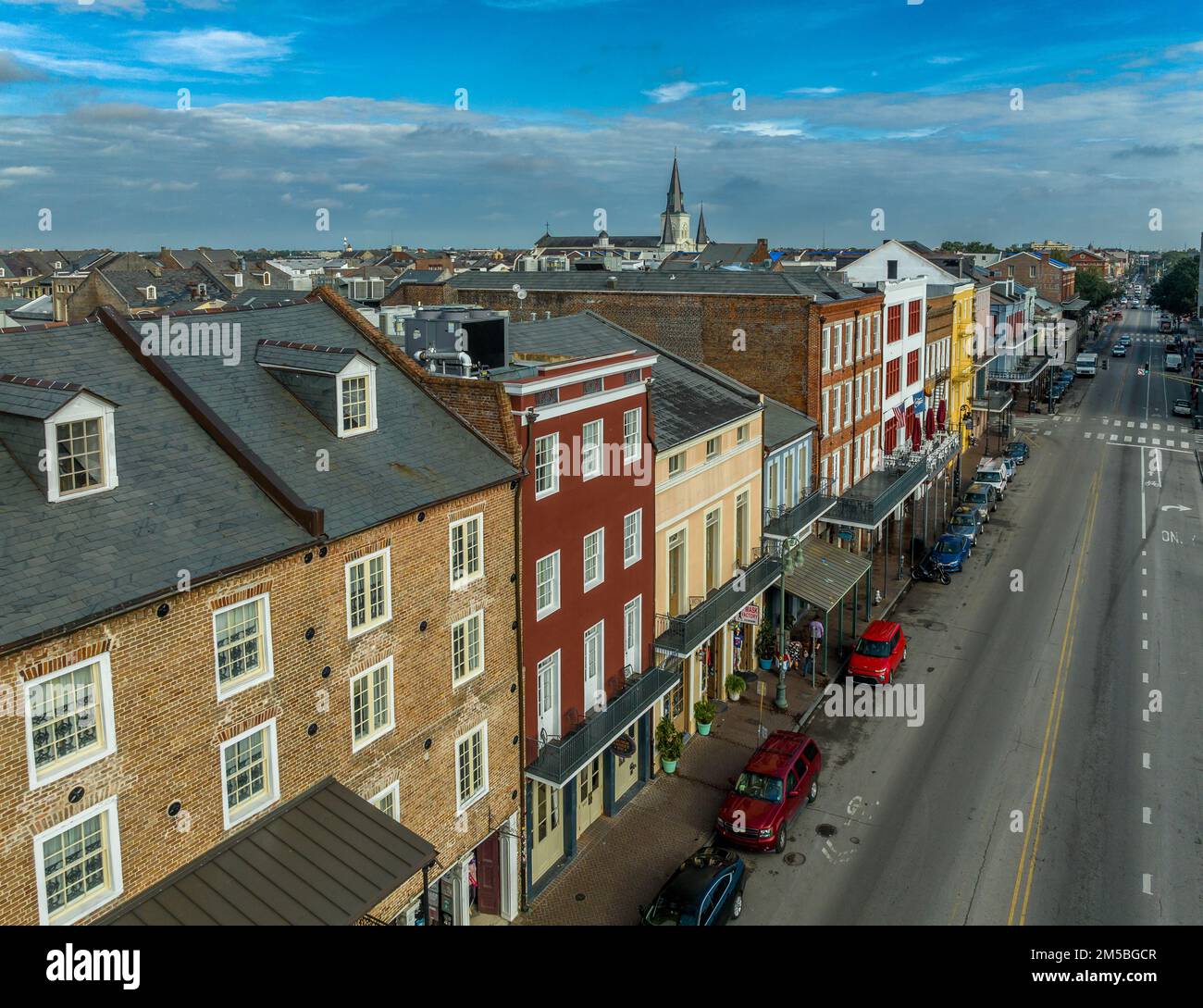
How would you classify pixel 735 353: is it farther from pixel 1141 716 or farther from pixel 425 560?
pixel 425 560

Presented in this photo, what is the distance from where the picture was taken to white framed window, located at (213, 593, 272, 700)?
14.0 meters

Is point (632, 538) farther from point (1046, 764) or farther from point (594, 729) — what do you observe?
point (1046, 764)

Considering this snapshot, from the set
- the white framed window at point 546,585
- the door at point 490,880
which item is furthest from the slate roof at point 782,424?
the door at point 490,880

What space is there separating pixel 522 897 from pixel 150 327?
13.5m

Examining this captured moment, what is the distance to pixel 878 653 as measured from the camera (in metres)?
33.3

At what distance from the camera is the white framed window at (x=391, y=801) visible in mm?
17219

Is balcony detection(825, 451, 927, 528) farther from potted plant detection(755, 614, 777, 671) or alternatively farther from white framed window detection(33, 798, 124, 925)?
white framed window detection(33, 798, 124, 925)

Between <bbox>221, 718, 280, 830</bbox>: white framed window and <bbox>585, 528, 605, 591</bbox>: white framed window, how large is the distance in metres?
9.33

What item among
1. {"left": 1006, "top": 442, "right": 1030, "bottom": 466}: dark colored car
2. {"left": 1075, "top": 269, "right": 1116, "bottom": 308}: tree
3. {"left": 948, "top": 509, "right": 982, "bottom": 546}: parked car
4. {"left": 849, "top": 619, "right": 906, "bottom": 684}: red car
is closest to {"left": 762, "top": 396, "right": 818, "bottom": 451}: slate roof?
{"left": 849, "top": 619, "right": 906, "bottom": 684}: red car

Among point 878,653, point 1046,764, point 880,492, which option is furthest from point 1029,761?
point 880,492

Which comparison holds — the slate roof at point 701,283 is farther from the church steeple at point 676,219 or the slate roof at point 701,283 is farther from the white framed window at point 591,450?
the church steeple at point 676,219

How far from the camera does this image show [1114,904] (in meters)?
21.2

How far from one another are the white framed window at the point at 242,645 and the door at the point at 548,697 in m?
7.78
